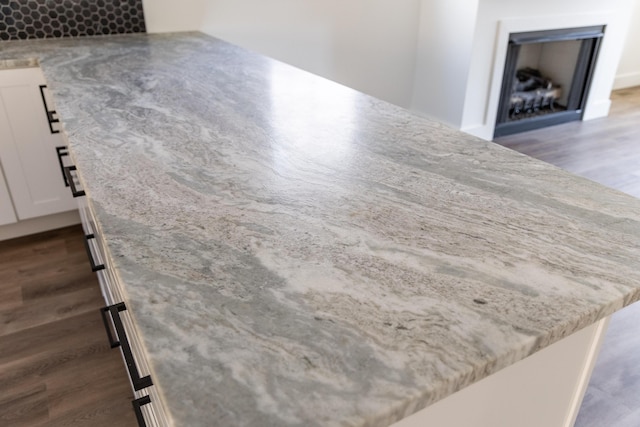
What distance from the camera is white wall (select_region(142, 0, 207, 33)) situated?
286cm

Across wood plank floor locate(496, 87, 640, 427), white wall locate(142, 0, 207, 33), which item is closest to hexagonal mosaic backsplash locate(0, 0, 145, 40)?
white wall locate(142, 0, 207, 33)

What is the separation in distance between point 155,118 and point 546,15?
340 centimetres

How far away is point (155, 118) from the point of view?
1486 millimetres

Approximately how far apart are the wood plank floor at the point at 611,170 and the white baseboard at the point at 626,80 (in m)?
0.12

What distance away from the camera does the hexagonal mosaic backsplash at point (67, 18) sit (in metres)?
2.53

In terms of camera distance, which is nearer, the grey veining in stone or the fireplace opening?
the grey veining in stone

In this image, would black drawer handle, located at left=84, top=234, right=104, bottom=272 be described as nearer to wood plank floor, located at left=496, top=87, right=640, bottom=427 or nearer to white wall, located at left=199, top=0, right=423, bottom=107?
wood plank floor, located at left=496, top=87, right=640, bottom=427

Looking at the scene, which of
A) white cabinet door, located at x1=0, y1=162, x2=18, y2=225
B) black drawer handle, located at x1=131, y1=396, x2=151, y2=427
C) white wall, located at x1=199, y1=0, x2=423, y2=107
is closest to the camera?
black drawer handle, located at x1=131, y1=396, x2=151, y2=427

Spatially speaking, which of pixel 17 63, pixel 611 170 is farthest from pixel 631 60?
pixel 17 63

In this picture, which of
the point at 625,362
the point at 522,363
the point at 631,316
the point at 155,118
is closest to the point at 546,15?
the point at 631,316

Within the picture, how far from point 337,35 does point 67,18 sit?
1771 mm

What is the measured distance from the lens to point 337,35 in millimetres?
3611

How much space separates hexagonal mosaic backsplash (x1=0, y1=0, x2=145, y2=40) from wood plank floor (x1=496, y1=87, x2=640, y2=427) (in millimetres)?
2832

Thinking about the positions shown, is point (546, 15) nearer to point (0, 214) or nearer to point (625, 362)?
point (625, 362)
